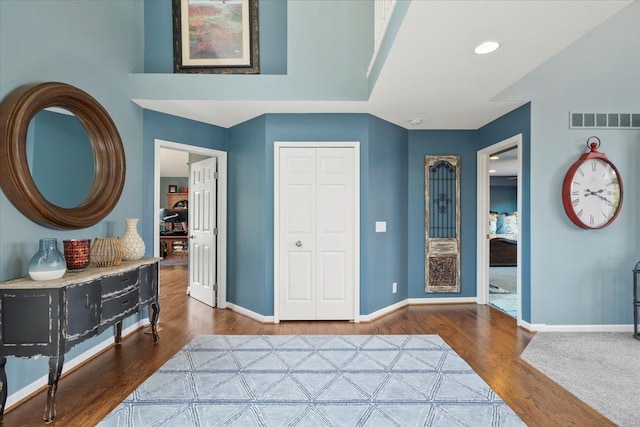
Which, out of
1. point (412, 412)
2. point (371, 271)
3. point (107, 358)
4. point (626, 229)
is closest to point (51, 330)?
point (107, 358)

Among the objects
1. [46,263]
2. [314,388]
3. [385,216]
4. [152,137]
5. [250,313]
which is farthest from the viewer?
[385,216]

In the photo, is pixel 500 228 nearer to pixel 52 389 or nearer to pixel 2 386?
pixel 52 389

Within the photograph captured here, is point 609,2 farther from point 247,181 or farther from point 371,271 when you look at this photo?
point 247,181

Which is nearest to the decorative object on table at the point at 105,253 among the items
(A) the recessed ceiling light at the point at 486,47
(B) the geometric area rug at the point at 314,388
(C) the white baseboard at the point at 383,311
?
(B) the geometric area rug at the point at 314,388

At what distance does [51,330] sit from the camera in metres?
1.95

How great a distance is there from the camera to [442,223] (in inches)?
177

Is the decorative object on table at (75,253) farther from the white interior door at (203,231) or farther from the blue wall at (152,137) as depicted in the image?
the white interior door at (203,231)

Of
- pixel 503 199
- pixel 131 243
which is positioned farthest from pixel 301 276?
pixel 503 199

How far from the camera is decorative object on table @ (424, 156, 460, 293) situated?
4469 millimetres

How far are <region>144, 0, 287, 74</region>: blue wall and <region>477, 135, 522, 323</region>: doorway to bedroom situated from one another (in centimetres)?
287

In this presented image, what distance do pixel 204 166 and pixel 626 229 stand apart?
5045 millimetres

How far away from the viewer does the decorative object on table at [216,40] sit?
352 centimetres

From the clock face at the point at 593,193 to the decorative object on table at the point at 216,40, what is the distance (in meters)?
3.59

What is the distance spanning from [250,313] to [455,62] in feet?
11.0
